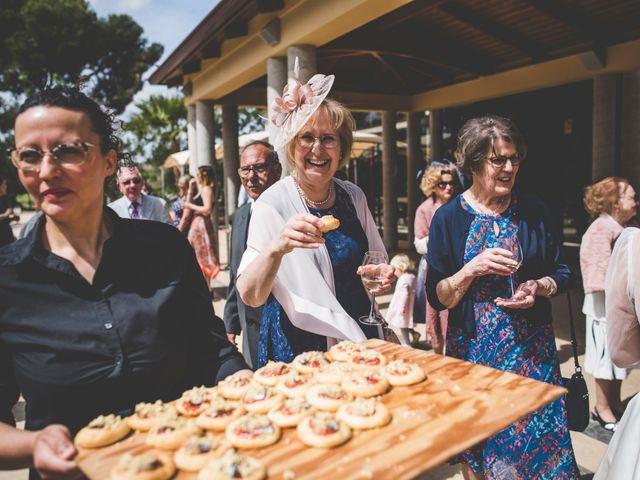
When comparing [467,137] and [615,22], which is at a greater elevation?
[615,22]

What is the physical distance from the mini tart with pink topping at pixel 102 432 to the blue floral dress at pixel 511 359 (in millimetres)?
1890

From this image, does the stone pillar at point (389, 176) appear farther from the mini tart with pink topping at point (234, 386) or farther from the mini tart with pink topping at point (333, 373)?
the mini tart with pink topping at point (234, 386)

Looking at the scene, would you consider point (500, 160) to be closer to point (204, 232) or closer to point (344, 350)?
point (344, 350)

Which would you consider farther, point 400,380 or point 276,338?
point 276,338

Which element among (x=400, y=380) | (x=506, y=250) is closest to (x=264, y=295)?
(x=400, y=380)

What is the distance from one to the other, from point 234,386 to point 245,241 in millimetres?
1834

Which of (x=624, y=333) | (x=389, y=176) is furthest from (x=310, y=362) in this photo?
(x=389, y=176)

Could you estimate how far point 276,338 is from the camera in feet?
8.19

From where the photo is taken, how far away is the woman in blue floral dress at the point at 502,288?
99.1 inches

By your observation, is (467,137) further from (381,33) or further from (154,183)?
(154,183)

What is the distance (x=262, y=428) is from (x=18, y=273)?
0.93 metres

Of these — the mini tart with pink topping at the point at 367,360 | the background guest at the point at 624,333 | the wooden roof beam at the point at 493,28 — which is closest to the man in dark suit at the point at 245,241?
the mini tart with pink topping at the point at 367,360

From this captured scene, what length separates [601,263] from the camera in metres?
4.28

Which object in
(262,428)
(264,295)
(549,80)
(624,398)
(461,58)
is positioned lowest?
(624,398)
